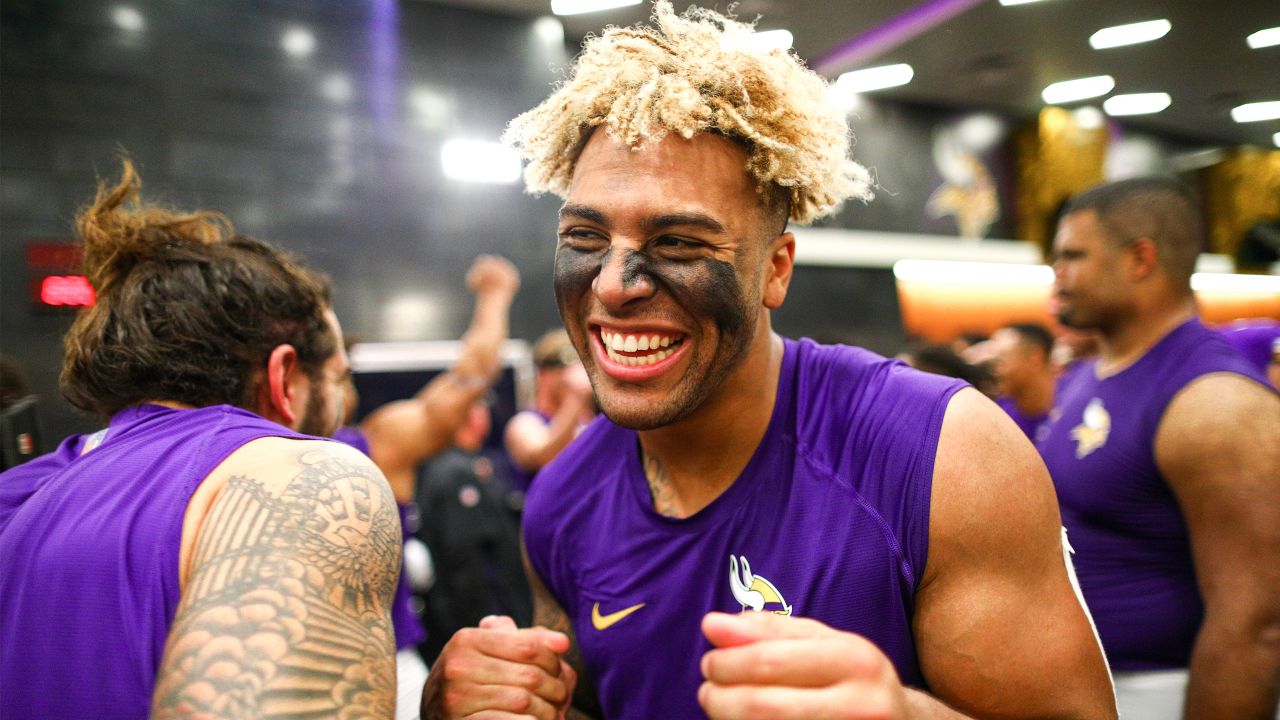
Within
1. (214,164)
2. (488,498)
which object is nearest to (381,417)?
(488,498)

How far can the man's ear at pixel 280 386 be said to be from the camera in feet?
5.36

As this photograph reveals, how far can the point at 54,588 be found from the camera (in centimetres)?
108

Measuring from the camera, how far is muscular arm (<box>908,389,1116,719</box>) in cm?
119

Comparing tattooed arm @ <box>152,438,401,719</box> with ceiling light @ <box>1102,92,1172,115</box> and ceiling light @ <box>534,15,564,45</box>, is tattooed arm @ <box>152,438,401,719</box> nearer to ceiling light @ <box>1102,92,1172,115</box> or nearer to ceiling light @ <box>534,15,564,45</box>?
ceiling light @ <box>534,15,564,45</box>

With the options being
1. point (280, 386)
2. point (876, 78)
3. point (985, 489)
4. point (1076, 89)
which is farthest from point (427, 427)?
point (1076, 89)

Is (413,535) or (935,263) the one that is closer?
(413,535)

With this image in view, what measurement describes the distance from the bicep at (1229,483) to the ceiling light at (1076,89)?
6370 millimetres

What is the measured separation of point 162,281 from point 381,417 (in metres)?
2.60

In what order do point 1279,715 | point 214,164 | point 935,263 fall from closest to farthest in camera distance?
point 1279,715 < point 214,164 < point 935,263

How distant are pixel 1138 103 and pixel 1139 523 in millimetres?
6081

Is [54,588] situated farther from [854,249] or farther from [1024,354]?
[854,249]

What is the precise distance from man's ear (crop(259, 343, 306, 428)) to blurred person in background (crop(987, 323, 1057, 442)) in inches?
136

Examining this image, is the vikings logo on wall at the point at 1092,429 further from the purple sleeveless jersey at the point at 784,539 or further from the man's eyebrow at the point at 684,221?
the man's eyebrow at the point at 684,221

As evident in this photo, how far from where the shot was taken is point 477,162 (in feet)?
20.8
